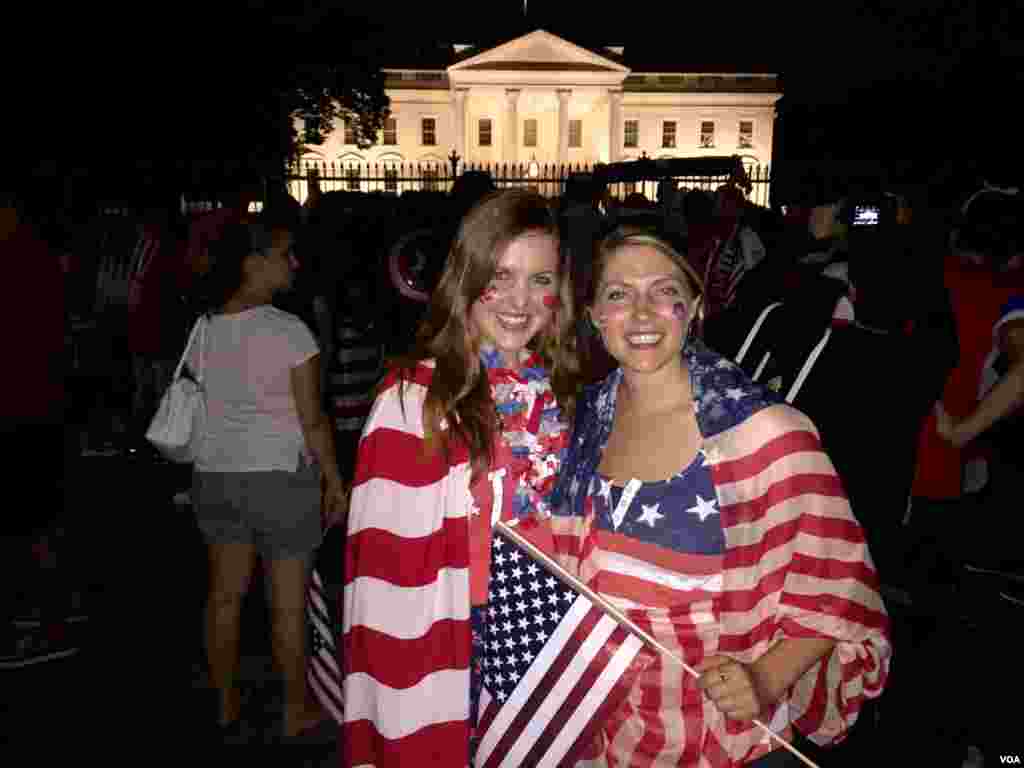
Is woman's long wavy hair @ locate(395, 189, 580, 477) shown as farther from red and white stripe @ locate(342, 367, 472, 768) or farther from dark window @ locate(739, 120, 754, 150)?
dark window @ locate(739, 120, 754, 150)

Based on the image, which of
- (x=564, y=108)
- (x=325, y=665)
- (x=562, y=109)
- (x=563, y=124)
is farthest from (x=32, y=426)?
(x=562, y=109)

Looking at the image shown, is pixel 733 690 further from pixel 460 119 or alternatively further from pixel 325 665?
pixel 460 119

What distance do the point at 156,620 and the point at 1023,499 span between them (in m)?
4.60

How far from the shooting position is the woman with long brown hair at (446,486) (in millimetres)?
2250

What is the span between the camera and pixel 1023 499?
11.1 ft

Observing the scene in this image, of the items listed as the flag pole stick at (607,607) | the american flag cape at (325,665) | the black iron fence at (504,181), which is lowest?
the american flag cape at (325,665)

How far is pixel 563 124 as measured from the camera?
74562 millimetres

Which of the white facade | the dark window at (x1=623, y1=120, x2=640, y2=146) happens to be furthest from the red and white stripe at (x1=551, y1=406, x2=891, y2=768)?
the dark window at (x1=623, y1=120, x2=640, y2=146)

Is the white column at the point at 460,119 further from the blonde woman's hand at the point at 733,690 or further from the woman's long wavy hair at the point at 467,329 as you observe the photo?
the blonde woman's hand at the point at 733,690

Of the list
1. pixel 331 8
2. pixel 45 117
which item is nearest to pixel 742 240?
pixel 45 117

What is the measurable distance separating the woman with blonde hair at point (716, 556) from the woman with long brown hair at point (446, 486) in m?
0.27

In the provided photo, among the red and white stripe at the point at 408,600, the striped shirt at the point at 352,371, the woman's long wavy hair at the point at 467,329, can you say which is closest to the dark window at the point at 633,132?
the striped shirt at the point at 352,371

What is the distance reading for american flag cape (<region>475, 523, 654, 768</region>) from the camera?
1.97 meters

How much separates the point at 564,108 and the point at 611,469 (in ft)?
251
